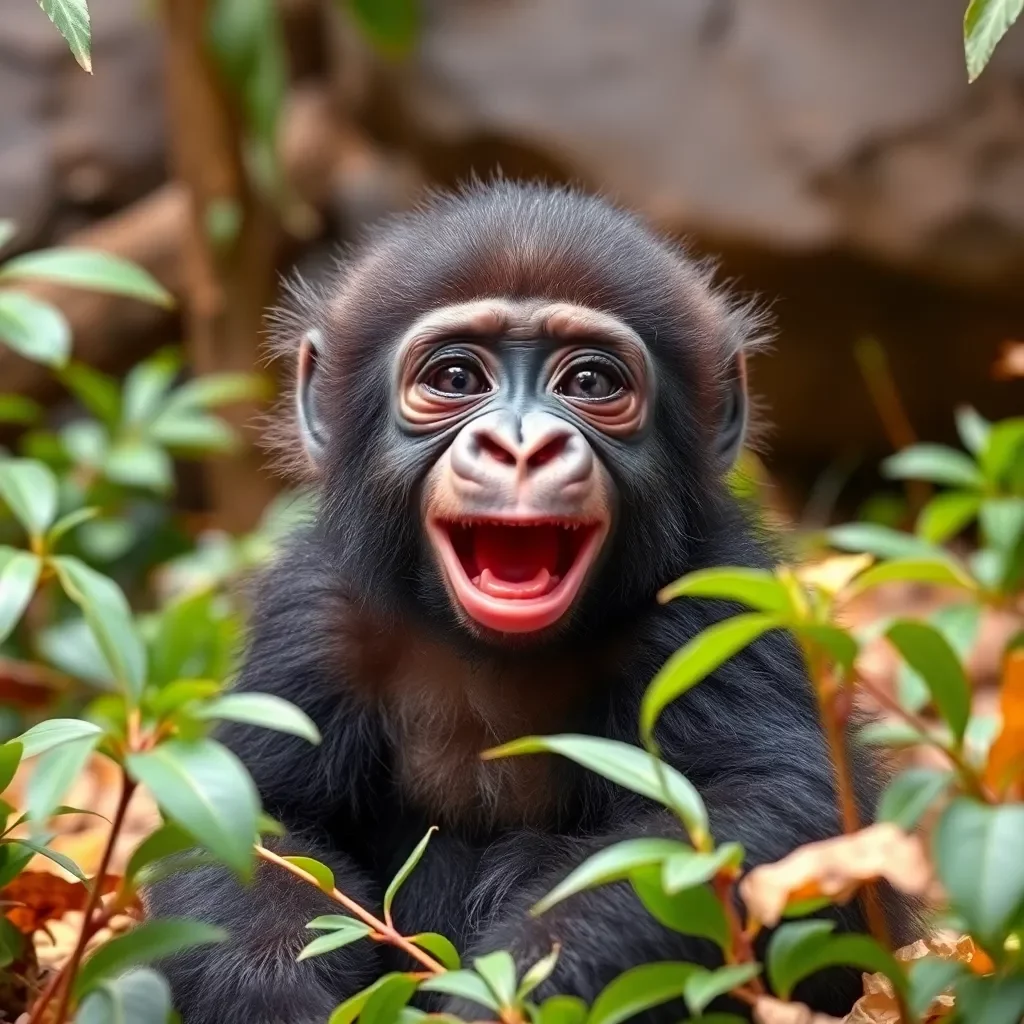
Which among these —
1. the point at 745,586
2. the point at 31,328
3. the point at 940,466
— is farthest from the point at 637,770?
the point at 940,466

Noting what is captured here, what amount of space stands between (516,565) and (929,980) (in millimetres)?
1709

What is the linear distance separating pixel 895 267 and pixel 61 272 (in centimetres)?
584

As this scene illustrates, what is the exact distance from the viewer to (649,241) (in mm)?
4523

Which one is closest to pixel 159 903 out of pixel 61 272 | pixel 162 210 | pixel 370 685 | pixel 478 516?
pixel 370 685

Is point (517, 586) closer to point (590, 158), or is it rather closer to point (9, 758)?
point (9, 758)

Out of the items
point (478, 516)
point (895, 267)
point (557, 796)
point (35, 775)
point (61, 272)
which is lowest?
point (557, 796)

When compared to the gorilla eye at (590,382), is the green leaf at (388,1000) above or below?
below

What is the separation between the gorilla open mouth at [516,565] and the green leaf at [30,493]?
3.39 ft

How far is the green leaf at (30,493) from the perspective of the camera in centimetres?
412

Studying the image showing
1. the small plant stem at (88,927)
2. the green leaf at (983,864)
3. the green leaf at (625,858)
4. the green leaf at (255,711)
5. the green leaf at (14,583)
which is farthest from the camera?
the green leaf at (14,583)

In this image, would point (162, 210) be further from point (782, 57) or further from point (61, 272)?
point (61, 272)

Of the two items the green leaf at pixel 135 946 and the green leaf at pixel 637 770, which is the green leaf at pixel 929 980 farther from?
the green leaf at pixel 135 946

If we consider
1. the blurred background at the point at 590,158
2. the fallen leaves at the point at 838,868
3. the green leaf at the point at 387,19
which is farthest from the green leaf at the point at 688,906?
the green leaf at the point at 387,19

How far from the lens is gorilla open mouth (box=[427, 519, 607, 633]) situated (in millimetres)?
3695
